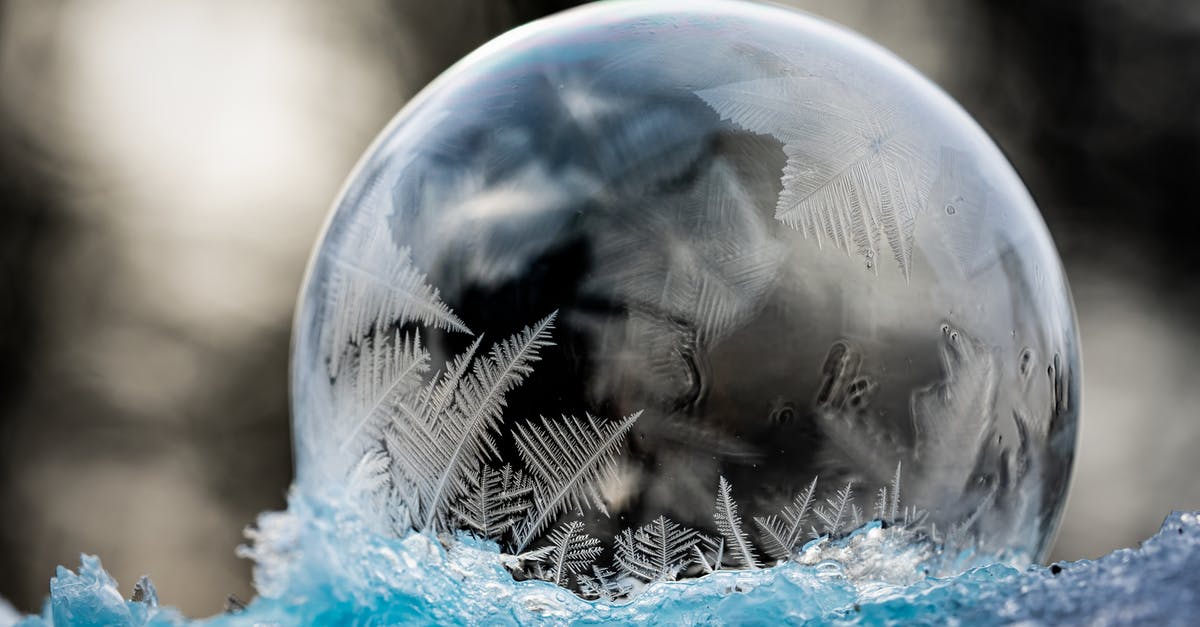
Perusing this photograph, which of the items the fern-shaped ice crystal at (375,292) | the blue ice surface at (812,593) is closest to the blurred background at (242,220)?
the fern-shaped ice crystal at (375,292)

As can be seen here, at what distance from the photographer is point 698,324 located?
75 cm

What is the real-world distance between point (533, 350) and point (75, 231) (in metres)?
2.54

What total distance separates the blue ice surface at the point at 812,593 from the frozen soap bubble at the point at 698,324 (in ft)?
0.05

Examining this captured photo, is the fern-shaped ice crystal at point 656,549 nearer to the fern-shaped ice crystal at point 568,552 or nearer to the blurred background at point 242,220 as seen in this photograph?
the fern-shaped ice crystal at point 568,552

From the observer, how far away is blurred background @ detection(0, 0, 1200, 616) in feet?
9.20

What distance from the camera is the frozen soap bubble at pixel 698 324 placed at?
0.74 m

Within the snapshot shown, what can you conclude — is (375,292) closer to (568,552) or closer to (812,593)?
(568,552)

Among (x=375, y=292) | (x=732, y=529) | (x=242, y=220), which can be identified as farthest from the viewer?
(x=242, y=220)

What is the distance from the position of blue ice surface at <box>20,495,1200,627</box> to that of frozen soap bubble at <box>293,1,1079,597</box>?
15mm

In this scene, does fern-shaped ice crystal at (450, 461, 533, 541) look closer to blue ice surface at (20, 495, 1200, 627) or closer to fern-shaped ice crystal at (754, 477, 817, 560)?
blue ice surface at (20, 495, 1200, 627)

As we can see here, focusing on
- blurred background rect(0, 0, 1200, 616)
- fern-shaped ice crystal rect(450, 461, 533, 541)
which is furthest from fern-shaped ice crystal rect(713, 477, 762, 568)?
blurred background rect(0, 0, 1200, 616)

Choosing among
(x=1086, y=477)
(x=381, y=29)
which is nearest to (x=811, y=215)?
(x=1086, y=477)

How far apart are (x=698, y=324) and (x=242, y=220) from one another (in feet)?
7.99

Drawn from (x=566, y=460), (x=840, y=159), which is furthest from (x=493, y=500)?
(x=840, y=159)
